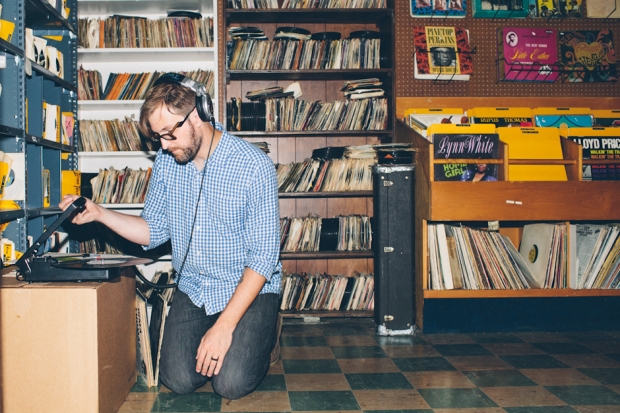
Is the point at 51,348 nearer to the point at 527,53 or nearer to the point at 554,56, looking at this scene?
the point at 527,53

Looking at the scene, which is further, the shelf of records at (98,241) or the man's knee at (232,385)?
the shelf of records at (98,241)

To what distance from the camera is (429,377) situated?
7.63 ft

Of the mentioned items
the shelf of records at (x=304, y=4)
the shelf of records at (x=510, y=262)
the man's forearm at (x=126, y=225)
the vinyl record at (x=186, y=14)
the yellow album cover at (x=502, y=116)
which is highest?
the shelf of records at (x=304, y=4)

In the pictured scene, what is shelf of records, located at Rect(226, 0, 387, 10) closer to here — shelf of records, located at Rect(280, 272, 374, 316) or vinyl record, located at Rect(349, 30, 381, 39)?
vinyl record, located at Rect(349, 30, 381, 39)

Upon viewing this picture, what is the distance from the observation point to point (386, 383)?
225 centimetres

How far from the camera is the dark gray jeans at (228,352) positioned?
6.57ft

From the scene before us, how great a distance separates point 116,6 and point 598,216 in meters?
3.17

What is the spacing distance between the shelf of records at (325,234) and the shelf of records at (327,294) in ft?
0.64

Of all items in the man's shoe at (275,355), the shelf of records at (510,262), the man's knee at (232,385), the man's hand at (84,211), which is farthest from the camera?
the shelf of records at (510,262)

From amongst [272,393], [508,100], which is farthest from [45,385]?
[508,100]

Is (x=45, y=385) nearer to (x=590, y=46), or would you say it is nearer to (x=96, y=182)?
(x=96, y=182)

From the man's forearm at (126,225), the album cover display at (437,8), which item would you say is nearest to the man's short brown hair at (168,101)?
the man's forearm at (126,225)

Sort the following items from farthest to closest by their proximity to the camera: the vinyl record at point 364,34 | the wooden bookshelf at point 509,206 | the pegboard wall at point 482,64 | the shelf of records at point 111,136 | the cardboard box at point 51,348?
the pegboard wall at point 482,64, the vinyl record at point 364,34, the shelf of records at point 111,136, the wooden bookshelf at point 509,206, the cardboard box at point 51,348

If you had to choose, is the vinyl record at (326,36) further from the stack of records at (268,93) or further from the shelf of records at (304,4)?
the stack of records at (268,93)
